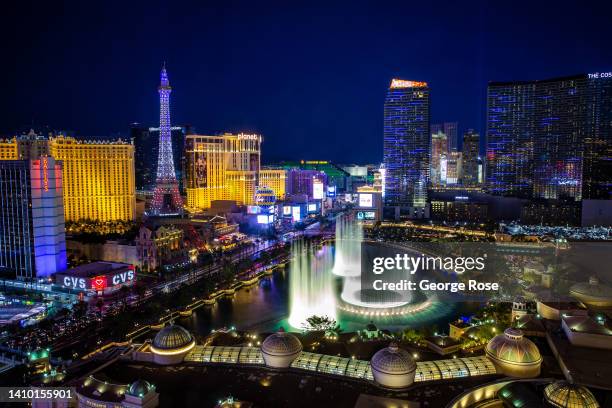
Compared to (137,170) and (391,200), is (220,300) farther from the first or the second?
(137,170)

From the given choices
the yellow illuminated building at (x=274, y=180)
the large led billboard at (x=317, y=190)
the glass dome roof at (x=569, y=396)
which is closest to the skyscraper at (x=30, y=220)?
the glass dome roof at (x=569, y=396)

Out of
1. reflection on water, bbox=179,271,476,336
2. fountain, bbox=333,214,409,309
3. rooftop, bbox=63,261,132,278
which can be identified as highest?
rooftop, bbox=63,261,132,278

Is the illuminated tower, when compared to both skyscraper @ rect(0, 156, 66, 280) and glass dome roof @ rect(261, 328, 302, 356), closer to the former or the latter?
skyscraper @ rect(0, 156, 66, 280)

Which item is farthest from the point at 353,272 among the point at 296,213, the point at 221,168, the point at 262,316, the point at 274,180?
the point at 274,180

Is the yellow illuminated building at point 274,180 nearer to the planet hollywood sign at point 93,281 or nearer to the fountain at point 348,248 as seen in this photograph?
the fountain at point 348,248

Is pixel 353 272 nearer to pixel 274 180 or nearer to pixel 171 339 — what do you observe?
pixel 171 339

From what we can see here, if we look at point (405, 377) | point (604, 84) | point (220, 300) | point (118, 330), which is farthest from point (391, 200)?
point (405, 377)

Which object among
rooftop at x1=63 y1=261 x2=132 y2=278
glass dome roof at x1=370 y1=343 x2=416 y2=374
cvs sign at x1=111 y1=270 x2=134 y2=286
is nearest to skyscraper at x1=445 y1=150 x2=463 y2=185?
cvs sign at x1=111 y1=270 x2=134 y2=286
